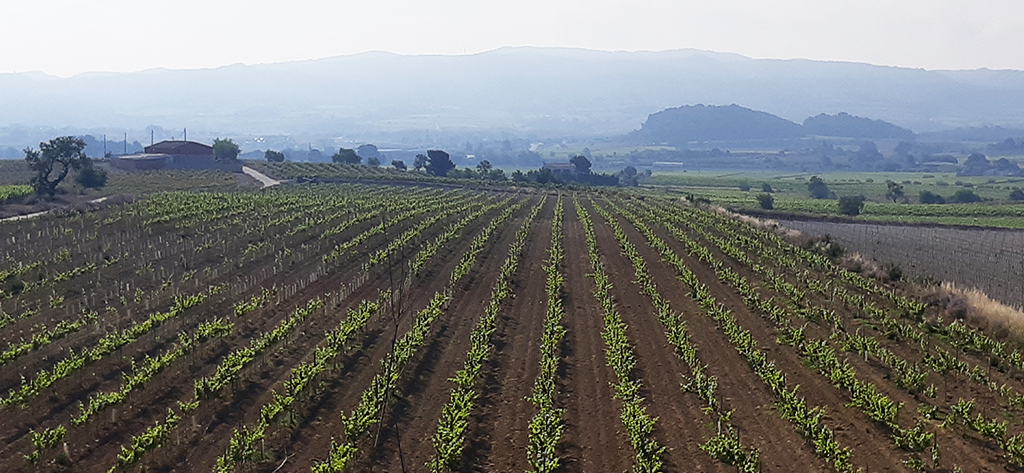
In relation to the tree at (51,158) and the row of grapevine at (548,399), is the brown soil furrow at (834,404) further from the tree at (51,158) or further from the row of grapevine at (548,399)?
the tree at (51,158)

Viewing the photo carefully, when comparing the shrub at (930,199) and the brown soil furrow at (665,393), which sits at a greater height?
the shrub at (930,199)

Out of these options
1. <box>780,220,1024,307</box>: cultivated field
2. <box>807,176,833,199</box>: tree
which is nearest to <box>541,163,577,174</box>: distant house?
<box>807,176,833,199</box>: tree

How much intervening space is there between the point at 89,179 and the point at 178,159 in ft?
85.9

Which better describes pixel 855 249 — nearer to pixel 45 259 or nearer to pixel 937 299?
pixel 937 299

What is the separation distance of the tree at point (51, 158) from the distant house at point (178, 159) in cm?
2325

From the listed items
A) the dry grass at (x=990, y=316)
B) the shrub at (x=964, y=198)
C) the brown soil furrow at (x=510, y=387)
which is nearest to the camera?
the brown soil furrow at (x=510, y=387)

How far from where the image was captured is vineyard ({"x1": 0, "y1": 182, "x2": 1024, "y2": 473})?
38.9 ft

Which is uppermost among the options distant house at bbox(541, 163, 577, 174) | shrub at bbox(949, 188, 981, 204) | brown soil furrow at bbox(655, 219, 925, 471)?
shrub at bbox(949, 188, 981, 204)

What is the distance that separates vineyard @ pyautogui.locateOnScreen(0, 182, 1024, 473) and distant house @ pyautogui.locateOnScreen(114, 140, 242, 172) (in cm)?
5907

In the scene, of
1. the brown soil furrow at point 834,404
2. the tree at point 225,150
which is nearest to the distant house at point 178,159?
the tree at point 225,150

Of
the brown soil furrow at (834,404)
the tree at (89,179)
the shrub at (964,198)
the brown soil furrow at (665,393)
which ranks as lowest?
the tree at (89,179)

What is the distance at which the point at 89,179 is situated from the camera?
212 ft

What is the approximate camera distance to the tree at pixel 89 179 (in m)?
64.2

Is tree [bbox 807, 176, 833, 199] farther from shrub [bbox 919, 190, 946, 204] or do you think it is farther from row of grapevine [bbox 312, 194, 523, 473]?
row of grapevine [bbox 312, 194, 523, 473]
